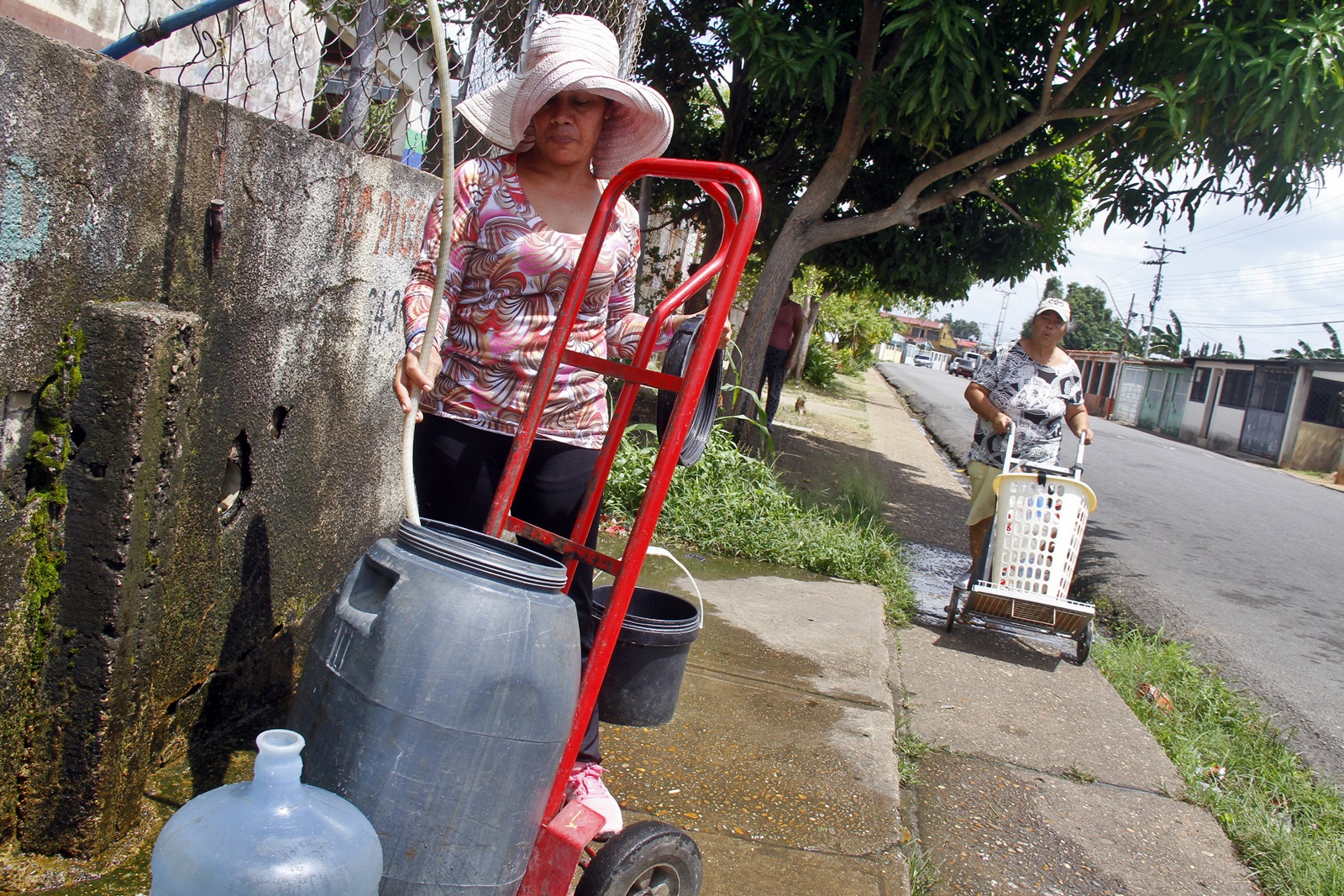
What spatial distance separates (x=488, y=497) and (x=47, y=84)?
1061 mm

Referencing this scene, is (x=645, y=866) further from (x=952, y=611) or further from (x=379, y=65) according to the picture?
(x=952, y=611)

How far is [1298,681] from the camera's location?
16.9ft

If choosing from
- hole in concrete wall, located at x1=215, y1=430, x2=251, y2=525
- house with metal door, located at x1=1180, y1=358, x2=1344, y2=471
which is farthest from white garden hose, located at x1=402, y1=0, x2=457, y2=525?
house with metal door, located at x1=1180, y1=358, x2=1344, y2=471

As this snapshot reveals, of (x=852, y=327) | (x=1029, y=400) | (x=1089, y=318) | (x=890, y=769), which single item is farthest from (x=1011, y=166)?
(x=1089, y=318)

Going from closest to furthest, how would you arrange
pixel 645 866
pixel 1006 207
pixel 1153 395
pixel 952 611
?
pixel 645 866
pixel 952 611
pixel 1006 207
pixel 1153 395

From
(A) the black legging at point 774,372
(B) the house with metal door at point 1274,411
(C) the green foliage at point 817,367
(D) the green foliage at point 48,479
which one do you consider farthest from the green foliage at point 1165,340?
(D) the green foliage at point 48,479

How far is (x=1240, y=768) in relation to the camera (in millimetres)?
3844

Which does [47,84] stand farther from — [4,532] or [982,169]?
[982,169]

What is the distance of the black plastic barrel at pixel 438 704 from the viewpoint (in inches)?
57.7

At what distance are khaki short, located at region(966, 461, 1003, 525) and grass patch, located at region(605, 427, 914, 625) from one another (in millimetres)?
535

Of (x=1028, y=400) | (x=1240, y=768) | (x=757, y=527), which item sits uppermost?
(x=1028, y=400)

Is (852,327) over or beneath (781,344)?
over

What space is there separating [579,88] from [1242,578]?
7.40 meters

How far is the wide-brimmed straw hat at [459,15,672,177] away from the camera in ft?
6.78
